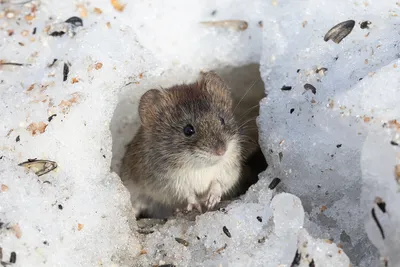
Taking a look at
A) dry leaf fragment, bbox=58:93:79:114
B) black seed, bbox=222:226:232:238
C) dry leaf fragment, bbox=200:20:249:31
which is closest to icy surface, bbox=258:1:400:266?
dry leaf fragment, bbox=200:20:249:31

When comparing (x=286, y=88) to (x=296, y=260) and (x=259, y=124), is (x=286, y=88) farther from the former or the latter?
(x=296, y=260)

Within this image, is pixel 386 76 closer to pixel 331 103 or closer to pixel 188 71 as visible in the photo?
pixel 331 103

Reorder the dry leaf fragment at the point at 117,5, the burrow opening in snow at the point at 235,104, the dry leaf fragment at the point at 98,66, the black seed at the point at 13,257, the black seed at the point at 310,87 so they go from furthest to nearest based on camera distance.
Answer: the burrow opening in snow at the point at 235,104, the dry leaf fragment at the point at 117,5, the dry leaf fragment at the point at 98,66, the black seed at the point at 310,87, the black seed at the point at 13,257

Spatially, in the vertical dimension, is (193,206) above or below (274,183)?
below

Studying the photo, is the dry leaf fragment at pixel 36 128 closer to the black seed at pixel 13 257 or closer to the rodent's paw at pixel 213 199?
the black seed at pixel 13 257

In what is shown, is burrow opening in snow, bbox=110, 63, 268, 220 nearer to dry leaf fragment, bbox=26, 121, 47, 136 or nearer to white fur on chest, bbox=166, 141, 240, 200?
white fur on chest, bbox=166, 141, 240, 200

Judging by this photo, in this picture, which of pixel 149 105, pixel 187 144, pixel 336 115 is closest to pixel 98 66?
pixel 149 105

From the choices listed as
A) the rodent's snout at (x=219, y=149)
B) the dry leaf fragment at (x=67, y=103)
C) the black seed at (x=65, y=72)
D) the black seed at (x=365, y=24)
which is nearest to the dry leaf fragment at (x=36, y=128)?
the dry leaf fragment at (x=67, y=103)

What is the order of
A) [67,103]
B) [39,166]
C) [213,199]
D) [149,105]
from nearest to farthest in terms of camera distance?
[39,166], [67,103], [213,199], [149,105]
